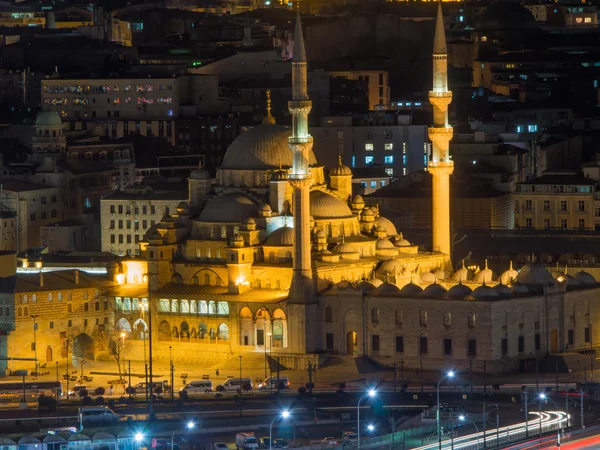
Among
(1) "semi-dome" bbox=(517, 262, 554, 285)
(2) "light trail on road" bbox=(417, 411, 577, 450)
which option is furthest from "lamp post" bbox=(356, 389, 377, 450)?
(1) "semi-dome" bbox=(517, 262, 554, 285)

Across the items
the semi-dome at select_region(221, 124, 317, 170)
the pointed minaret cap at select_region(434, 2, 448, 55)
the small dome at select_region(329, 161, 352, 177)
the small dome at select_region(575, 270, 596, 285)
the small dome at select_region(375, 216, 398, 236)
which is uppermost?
the pointed minaret cap at select_region(434, 2, 448, 55)

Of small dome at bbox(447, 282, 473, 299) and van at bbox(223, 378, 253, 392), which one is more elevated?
small dome at bbox(447, 282, 473, 299)

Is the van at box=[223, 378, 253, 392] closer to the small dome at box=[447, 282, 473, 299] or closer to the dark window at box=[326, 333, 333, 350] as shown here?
the dark window at box=[326, 333, 333, 350]

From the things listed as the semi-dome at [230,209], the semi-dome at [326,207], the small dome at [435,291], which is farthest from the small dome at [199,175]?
the small dome at [435,291]

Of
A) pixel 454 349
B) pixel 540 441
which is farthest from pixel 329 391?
pixel 540 441

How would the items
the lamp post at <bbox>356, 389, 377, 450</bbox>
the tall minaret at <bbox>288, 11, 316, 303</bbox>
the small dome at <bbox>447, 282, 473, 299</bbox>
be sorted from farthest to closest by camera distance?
the tall minaret at <bbox>288, 11, 316, 303</bbox> → the small dome at <bbox>447, 282, 473, 299</bbox> → the lamp post at <bbox>356, 389, 377, 450</bbox>

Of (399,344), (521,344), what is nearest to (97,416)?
(399,344)
